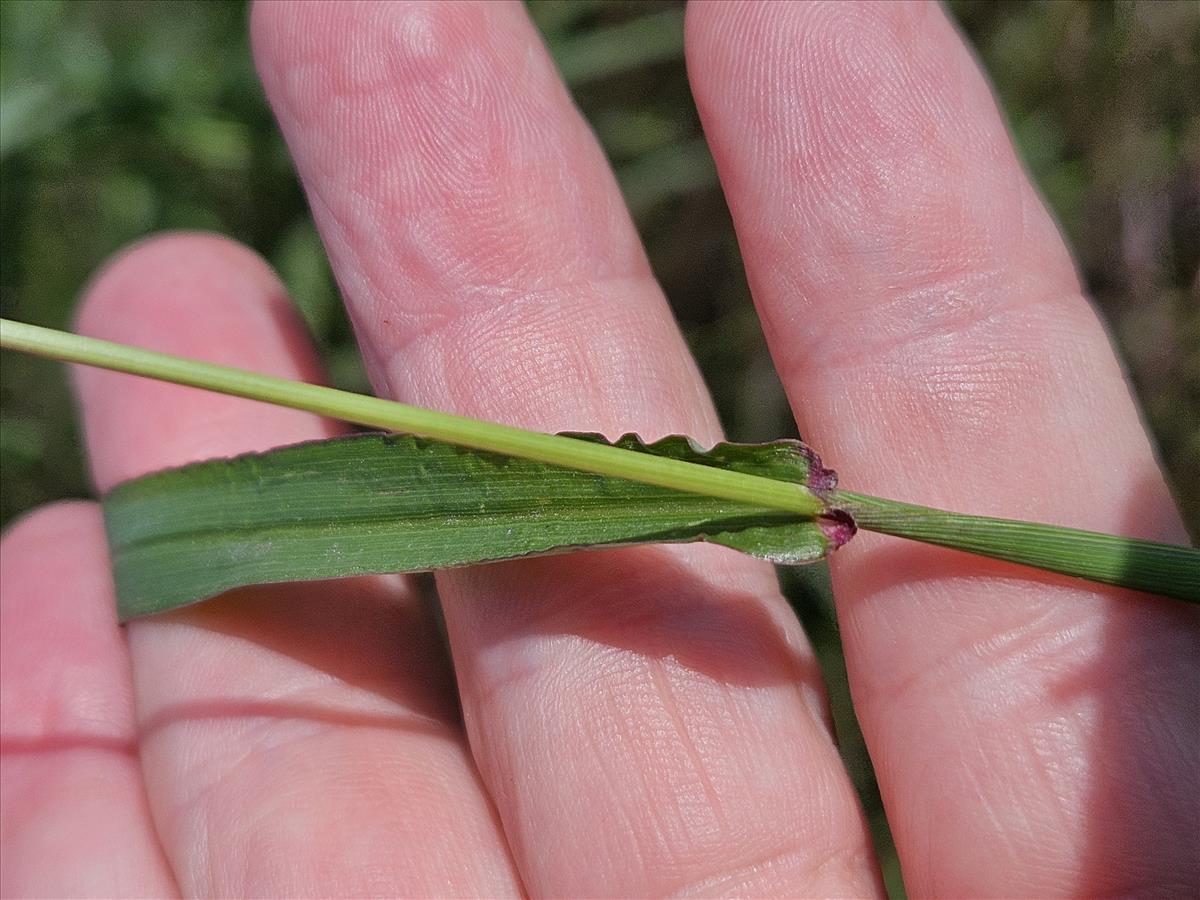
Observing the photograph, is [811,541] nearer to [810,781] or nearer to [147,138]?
[810,781]

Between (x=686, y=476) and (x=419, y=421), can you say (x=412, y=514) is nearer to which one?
(x=419, y=421)

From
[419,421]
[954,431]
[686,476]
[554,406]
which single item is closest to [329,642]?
[554,406]

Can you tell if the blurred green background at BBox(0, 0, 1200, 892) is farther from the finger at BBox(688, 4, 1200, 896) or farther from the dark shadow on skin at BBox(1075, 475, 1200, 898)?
the dark shadow on skin at BBox(1075, 475, 1200, 898)

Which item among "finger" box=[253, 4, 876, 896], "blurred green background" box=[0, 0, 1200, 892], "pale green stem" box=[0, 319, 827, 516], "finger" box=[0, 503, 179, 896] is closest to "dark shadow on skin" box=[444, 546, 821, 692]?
"finger" box=[253, 4, 876, 896]

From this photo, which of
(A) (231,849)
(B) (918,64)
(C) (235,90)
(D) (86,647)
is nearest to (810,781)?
(A) (231,849)

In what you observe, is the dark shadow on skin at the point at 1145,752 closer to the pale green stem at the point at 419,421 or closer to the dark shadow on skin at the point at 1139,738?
the dark shadow on skin at the point at 1139,738

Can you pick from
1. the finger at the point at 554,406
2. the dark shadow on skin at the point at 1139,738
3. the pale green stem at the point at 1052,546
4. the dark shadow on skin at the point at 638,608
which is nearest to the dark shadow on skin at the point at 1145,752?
the dark shadow on skin at the point at 1139,738
